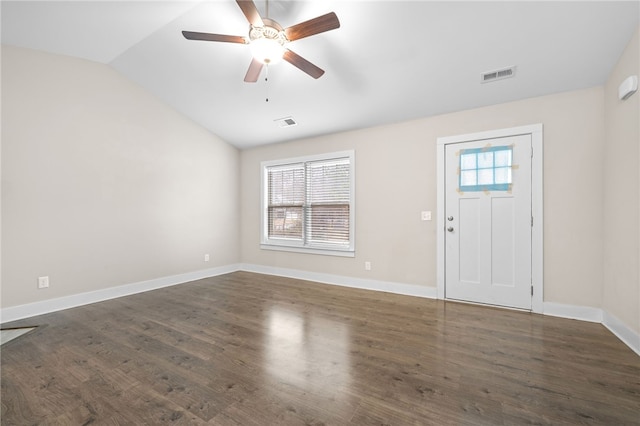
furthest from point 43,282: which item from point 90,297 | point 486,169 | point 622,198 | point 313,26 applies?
point 622,198

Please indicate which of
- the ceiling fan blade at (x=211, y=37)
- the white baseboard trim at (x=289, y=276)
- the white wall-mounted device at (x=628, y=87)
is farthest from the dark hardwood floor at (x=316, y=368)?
the ceiling fan blade at (x=211, y=37)

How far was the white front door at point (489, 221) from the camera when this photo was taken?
129 inches

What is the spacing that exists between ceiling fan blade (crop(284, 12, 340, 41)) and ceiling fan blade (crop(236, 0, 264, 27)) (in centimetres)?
23

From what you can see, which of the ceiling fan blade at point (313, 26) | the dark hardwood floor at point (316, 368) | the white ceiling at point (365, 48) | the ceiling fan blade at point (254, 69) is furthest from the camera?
the ceiling fan blade at point (254, 69)

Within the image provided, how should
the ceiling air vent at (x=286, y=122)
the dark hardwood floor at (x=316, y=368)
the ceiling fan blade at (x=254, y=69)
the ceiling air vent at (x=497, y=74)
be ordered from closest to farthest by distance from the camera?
1. the dark hardwood floor at (x=316, y=368)
2. the ceiling fan blade at (x=254, y=69)
3. the ceiling air vent at (x=497, y=74)
4. the ceiling air vent at (x=286, y=122)

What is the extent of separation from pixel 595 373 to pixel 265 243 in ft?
15.3

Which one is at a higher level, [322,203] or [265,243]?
[322,203]

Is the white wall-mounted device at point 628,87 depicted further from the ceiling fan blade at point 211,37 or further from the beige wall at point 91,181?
the beige wall at point 91,181

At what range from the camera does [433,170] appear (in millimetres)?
3820

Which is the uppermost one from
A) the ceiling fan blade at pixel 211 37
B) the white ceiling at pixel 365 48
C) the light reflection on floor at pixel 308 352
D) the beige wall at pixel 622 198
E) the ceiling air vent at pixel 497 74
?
the white ceiling at pixel 365 48

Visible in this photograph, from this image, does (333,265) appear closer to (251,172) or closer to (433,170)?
(433,170)

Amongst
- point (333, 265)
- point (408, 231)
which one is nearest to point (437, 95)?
point (408, 231)

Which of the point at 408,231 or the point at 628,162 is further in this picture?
the point at 408,231

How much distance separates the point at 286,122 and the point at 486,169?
2966 mm
